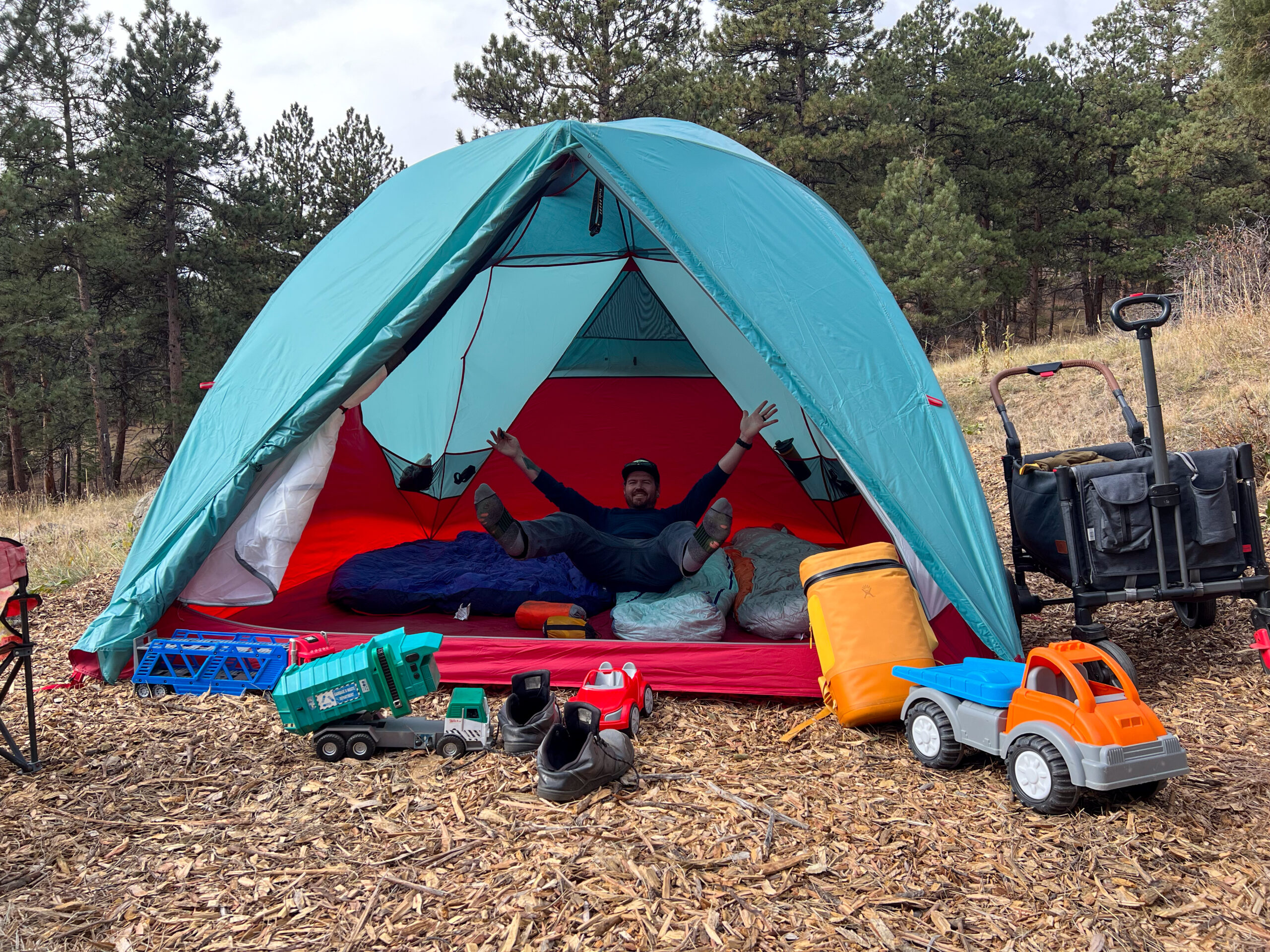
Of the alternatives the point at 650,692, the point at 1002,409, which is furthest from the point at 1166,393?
the point at 650,692

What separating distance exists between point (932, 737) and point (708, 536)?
1.30 m

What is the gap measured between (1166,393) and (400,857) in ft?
28.2

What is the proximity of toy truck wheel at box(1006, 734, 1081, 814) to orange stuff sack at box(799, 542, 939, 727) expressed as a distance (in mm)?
515

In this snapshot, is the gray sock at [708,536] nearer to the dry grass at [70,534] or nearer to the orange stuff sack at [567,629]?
the orange stuff sack at [567,629]

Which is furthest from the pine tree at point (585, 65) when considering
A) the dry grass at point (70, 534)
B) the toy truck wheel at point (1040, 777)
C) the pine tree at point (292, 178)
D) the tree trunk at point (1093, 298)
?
the toy truck wheel at point (1040, 777)

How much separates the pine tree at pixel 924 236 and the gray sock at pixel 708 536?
1429 centimetres

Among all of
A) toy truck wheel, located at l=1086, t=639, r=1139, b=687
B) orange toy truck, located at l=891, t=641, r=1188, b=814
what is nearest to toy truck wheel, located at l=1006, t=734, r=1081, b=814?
orange toy truck, located at l=891, t=641, r=1188, b=814

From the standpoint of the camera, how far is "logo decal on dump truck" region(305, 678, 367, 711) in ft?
9.78

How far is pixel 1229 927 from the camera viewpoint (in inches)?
79.6

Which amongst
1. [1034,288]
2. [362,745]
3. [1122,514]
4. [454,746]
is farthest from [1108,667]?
[1034,288]

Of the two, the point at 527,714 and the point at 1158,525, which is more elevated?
the point at 1158,525

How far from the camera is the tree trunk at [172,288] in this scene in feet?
53.7

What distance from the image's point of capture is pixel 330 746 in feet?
9.96

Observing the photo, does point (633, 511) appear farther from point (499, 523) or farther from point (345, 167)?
point (345, 167)
